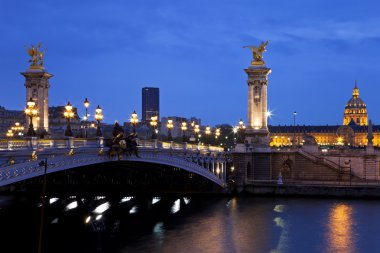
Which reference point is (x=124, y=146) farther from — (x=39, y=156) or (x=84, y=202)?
(x=84, y=202)

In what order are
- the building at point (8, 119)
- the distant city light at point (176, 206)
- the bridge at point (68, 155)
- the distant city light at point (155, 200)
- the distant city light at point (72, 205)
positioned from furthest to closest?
1. the building at point (8, 119)
2. the distant city light at point (155, 200)
3. the distant city light at point (72, 205)
4. the distant city light at point (176, 206)
5. the bridge at point (68, 155)

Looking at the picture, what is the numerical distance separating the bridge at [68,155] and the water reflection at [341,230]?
12.2 meters

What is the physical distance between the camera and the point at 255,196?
235 feet

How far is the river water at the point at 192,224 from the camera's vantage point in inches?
1644

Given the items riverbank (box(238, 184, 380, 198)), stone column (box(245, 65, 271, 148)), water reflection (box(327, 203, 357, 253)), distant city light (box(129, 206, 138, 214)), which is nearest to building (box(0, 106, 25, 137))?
stone column (box(245, 65, 271, 148))

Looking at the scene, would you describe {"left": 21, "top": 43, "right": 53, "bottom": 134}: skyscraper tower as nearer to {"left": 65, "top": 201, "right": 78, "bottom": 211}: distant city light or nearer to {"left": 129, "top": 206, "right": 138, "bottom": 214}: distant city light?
{"left": 65, "top": 201, "right": 78, "bottom": 211}: distant city light

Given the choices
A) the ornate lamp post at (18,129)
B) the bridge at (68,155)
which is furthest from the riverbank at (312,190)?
the ornate lamp post at (18,129)

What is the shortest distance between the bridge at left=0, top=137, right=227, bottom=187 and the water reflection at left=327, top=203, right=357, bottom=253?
12.2 metres

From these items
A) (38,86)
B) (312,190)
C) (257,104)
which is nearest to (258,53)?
(257,104)

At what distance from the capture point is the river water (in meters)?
41.8

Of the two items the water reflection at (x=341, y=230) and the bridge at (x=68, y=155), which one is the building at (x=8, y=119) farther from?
the water reflection at (x=341, y=230)

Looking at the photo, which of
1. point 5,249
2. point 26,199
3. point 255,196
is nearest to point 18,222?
point 5,249

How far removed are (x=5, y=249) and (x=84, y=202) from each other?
86.5 ft

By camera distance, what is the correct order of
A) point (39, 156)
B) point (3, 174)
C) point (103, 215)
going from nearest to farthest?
1. point (3, 174)
2. point (39, 156)
3. point (103, 215)
